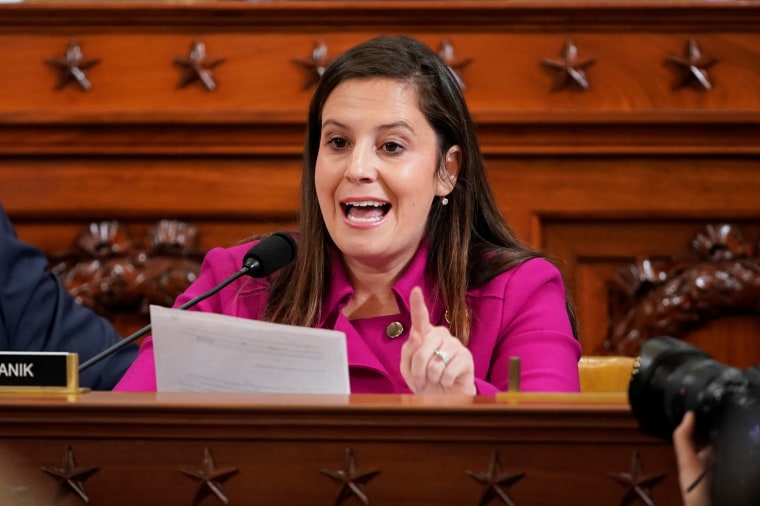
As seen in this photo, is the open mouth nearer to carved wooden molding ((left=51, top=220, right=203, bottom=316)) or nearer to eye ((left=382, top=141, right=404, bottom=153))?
eye ((left=382, top=141, right=404, bottom=153))

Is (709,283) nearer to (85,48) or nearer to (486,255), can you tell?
(486,255)

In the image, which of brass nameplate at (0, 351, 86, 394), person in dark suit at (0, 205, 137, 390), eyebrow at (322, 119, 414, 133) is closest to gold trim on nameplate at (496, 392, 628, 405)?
brass nameplate at (0, 351, 86, 394)

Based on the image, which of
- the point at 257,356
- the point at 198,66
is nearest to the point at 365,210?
the point at 257,356

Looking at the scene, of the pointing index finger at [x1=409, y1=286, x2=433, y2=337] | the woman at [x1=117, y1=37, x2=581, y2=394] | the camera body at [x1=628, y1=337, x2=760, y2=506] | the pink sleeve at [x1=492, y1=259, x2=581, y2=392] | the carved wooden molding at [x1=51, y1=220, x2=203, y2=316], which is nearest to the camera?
the camera body at [x1=628, y1=337, x2=760, y2=506]

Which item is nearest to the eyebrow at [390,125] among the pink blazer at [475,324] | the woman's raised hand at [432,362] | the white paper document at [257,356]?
the pink blazer at [475,324]

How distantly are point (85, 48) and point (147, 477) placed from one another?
2.05 metres

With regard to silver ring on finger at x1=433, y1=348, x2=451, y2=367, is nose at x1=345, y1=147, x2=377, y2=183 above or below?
above

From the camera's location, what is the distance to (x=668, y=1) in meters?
3.00

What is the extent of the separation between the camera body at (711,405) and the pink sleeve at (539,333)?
0.89 metres

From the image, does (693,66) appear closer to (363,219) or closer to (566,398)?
(363,219)

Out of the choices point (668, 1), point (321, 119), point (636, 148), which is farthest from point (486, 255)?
point (668, 1)

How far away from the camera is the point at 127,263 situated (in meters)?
3.02

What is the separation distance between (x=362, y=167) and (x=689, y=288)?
3.54 feet

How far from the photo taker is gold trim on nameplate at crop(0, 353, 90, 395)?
4.63 feet
